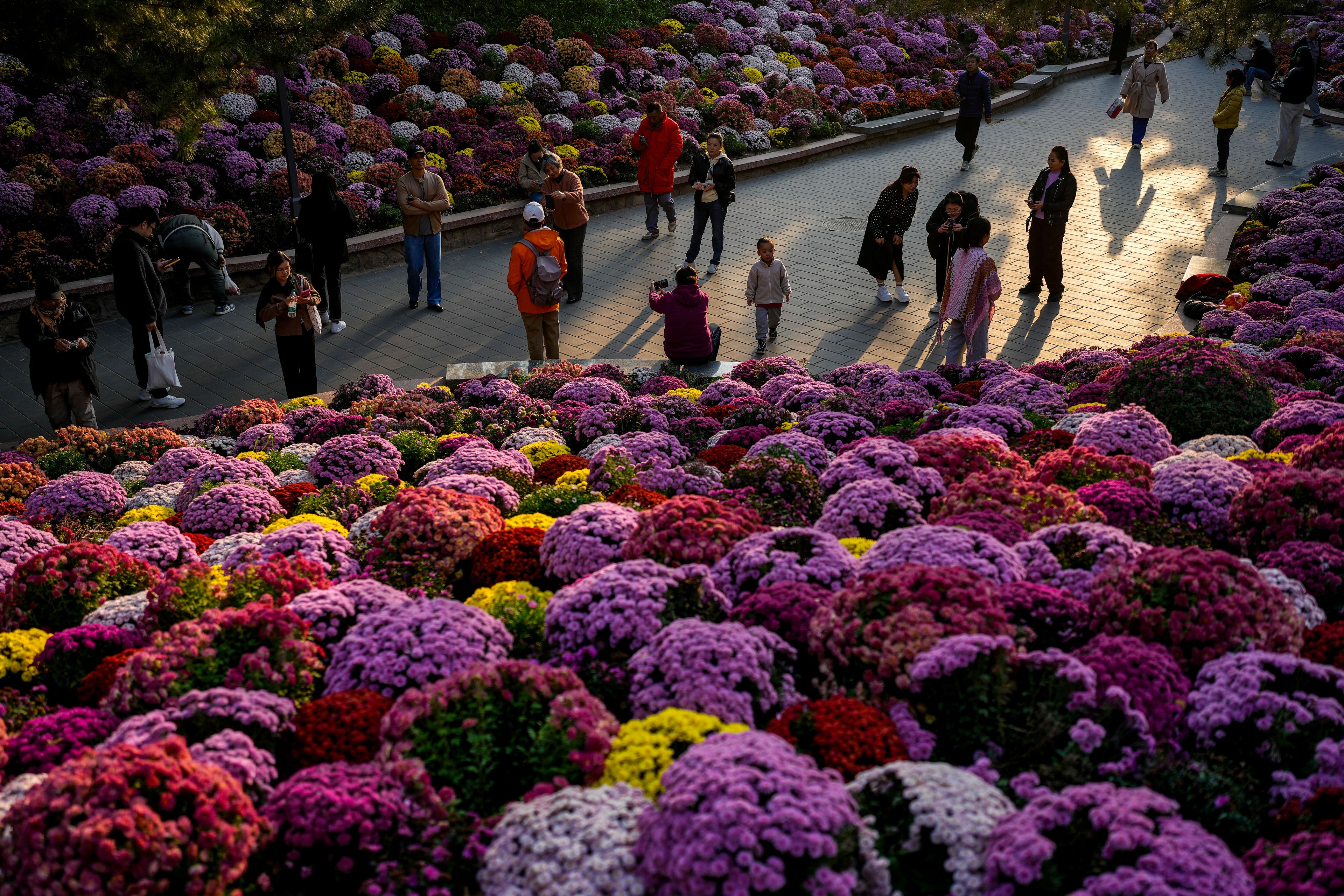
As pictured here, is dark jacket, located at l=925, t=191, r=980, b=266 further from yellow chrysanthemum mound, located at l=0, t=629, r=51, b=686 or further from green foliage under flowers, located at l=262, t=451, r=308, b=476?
yellow chrysanthemum mound, located at l=0, t=629, r=51, b=686

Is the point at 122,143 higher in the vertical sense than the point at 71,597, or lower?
higher

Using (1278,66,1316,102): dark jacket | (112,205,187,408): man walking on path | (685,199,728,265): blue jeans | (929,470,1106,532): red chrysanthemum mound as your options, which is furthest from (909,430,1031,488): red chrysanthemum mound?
(1278,66,1316,102): dark jacket

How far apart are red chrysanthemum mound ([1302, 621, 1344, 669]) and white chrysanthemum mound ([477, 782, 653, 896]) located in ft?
8.46

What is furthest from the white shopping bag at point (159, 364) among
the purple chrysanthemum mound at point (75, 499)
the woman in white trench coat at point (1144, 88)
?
the woman in white trench coat at point (1144, 88)

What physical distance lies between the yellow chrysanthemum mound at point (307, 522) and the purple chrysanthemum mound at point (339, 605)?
1051 millimetres

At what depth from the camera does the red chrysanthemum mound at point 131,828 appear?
8.65 ft

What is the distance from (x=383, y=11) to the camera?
1159 centimetres

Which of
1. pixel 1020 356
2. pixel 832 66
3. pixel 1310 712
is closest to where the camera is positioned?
pixel 1310 712

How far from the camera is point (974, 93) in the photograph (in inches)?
647

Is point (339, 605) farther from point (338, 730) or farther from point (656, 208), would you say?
point (656, 208)

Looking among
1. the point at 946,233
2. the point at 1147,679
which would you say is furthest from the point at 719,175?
the point at 1147,679

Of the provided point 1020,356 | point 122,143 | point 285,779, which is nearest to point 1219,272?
point 1020,356

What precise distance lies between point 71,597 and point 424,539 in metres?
1.59

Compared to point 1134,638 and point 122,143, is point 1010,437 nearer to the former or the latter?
point 1134,638
